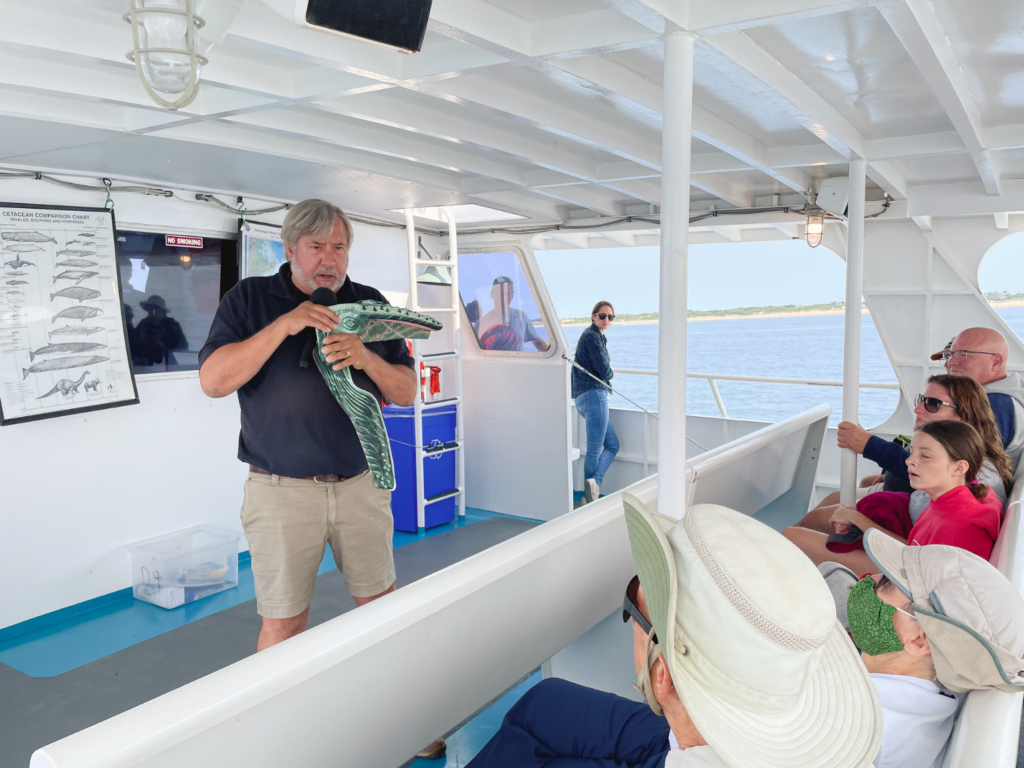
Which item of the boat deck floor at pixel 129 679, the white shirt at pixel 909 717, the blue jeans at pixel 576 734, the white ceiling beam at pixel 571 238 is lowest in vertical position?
the boat deck floor at pixel 129 679

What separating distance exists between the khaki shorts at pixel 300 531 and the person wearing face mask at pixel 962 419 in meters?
1.87

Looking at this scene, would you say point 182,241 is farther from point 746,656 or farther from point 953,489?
point 746,656

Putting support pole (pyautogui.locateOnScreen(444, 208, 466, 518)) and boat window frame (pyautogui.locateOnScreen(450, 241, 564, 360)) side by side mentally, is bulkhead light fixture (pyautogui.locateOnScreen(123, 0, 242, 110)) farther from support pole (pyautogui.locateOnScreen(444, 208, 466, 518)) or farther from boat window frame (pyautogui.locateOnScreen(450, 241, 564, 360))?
boat window frame (pyautogui.locateOnScreen(450, 241, 564, 360))

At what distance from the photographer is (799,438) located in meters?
4.23

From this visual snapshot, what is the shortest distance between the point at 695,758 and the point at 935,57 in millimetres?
2094

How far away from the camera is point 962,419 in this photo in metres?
2.63

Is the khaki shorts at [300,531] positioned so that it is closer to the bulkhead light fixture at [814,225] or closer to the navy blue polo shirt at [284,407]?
the navy blue polo shirt at [284,407]

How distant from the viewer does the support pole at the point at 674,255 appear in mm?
2076

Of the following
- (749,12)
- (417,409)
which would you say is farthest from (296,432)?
(417,409)

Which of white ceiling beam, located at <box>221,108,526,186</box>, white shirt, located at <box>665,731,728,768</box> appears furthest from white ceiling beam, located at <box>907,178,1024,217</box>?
white shirt, located at <box>665,731,728,768</box>

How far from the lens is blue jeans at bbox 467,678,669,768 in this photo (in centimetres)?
142

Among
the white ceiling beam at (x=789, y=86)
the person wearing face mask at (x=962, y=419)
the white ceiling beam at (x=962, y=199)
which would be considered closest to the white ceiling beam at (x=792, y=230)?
the white ceiling beam at (x=962, y=199)

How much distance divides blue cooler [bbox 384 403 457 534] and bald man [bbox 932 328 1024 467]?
3.55 metres

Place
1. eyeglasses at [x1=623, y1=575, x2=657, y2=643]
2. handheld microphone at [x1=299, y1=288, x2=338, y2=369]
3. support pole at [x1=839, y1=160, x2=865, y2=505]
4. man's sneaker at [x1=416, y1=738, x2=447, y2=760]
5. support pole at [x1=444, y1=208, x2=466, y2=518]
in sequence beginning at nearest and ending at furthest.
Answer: eyeglasses at [x1=623, y1=575, x2=657, y2=643] < handheld microphone at [x1=299, y1=288, x2=338, y2=369] < man's sneaker at [x1=416, y1=738, x2=447, y2=760] < support pole at [x1=839, y1=160, x2=865, y2=505] < support pole at [x1=444, y1=208, x2=466, y2=518]
